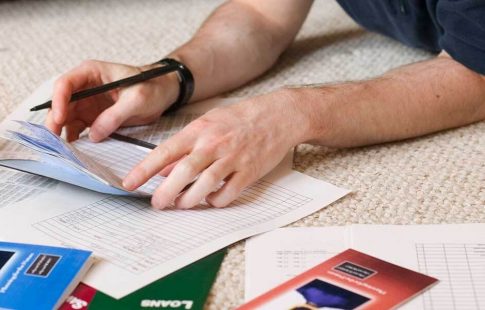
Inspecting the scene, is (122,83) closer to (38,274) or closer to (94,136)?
(94,136)

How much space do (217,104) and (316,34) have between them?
41 cm

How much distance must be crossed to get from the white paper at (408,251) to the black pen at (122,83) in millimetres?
338

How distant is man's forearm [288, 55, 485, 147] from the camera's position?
1.06 m

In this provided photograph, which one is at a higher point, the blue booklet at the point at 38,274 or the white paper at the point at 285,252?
the blue booklet at the point at 38,274

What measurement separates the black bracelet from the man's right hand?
2 centimetres

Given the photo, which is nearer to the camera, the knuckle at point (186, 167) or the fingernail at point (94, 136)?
the knuckle at point (186, 167)

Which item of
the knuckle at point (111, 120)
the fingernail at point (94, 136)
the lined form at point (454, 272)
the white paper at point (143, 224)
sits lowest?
the lined form at point (454, 272)

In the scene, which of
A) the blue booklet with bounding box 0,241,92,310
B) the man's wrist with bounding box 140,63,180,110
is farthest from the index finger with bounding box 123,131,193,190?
the man's wrist with bounding box 140,63,180,110

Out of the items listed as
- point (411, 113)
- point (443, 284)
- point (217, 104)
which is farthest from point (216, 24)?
point (443, 284)

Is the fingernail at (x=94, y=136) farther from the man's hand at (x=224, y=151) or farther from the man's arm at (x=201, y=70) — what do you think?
the man's hand at (x=224, y=151)

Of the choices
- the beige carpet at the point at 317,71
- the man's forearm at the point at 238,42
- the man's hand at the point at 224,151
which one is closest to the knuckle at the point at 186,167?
the man's hand at the point at 224,151

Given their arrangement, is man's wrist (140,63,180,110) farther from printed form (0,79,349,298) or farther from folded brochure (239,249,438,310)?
folded brochure (239,249,438,310)

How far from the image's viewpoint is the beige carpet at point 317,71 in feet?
3.11

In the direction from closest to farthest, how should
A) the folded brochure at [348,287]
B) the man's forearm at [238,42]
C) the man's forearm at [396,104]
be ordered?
the folded brochure at [348,287], the man's forearm at [396,104], the man's forearm at [238,42]
